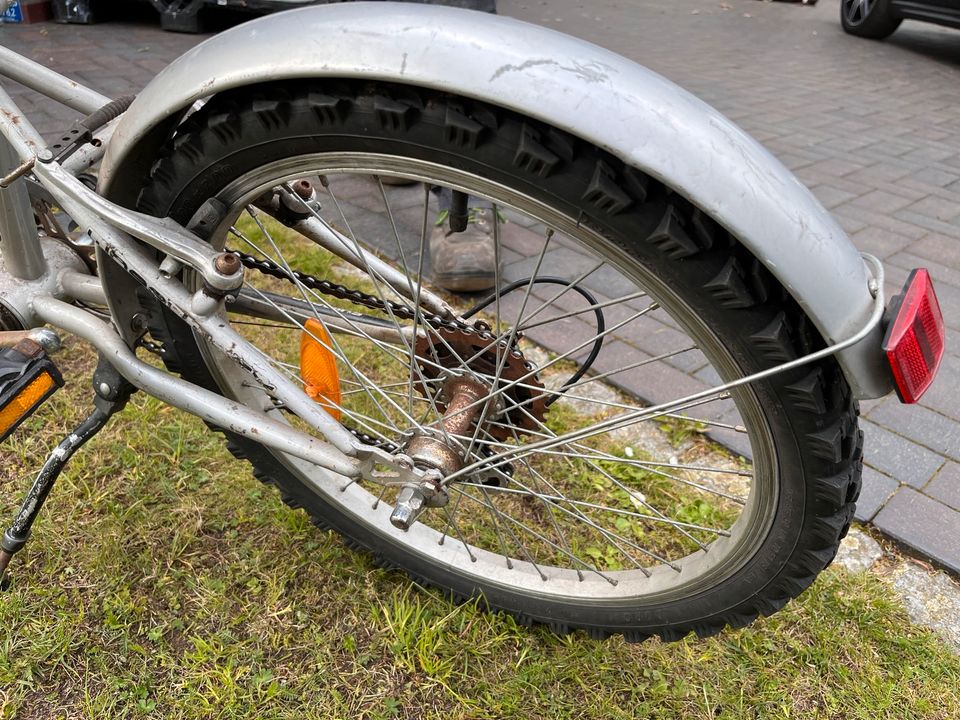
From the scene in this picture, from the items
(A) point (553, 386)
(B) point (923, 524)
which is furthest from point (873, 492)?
(A) point (553, 386)

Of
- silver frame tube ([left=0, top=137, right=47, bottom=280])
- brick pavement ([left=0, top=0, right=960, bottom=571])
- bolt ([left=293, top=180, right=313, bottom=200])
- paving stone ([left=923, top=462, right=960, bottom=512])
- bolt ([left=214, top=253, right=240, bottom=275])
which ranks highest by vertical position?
bolt ([left=214, top=253, right=240, bottom=275])

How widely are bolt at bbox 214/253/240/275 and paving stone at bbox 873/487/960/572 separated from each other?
1497mm

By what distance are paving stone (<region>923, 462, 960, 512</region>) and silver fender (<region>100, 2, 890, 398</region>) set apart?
1110 millimetres

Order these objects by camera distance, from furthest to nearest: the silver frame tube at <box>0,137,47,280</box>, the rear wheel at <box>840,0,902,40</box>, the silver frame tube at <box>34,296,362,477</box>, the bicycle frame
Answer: the rear wheel at <box>840,0,902,40</box>, the silver frame tube at <box>0,137,47,280</box>, the silver frame tube at <box>34,296,362,477</box>, the bicycle frame

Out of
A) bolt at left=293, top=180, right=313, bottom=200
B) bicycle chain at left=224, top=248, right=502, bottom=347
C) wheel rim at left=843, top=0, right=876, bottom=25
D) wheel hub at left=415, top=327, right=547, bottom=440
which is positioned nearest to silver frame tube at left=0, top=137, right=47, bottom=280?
bicycle chain at left=224, top=248, right=502, bottom=347

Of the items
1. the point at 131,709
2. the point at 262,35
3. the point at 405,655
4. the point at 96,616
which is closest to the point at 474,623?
the point at 405,655

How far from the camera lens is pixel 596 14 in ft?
24.3

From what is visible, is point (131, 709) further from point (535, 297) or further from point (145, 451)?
point (535, 297)

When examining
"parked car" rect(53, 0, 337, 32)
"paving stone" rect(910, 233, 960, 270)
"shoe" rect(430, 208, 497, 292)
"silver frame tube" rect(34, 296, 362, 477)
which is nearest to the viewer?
"silver frame tube" rect(34, 296, 362, 477)

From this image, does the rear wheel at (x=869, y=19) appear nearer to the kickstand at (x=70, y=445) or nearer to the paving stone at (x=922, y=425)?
the paving stone at (x=922, y=425)

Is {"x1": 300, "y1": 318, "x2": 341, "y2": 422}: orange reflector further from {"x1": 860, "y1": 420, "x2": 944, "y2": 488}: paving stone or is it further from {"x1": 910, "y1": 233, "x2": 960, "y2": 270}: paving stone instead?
{"x1": 910, "y1": 233, "x2": 960, "y2": 270}: paving stone

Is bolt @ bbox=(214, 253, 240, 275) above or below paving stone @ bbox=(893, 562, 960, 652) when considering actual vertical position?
above

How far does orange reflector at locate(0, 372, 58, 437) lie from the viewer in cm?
123

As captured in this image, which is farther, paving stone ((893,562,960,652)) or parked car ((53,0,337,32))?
parked car ((53,0,337,32))
